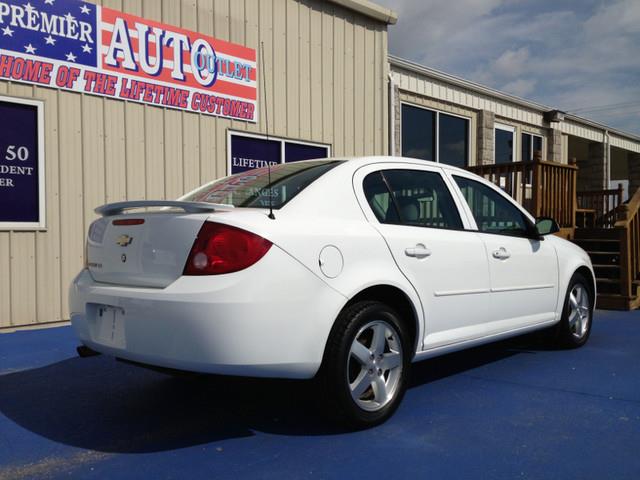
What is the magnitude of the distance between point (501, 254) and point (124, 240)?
8.35 feet

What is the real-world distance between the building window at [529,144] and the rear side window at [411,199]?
11267 mm

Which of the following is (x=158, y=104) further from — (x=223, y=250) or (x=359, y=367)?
(x=359, y=367)

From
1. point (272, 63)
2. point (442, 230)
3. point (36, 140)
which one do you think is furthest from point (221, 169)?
point (442, 230)

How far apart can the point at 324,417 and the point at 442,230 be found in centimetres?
140

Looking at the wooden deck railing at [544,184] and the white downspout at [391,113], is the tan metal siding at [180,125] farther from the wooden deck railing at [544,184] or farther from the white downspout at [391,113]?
the wooden deck railing at [544,184]

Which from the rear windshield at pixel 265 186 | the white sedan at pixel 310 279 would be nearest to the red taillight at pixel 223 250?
the white sedan at pixel 310 279

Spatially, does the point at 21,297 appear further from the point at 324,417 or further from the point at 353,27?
the point at 353,27

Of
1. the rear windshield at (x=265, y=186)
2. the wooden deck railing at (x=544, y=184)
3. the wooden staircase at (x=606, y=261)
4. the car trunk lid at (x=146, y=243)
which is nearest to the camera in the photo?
the car trunk lid at (x=146, y=243)

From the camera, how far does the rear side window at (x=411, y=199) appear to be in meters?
3.44

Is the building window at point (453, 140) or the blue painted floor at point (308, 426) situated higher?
the building window at point (453, 140)

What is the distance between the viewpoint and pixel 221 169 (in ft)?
25.4

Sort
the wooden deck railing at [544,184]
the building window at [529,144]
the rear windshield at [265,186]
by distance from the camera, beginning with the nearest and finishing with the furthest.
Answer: the rear windshield at [265,186] → the wooden deck railing at [544,184] → the building window at [529,144]

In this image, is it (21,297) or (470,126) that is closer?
(21,297)

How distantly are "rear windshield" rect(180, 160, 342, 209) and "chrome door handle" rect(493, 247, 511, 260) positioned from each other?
4.44ft
